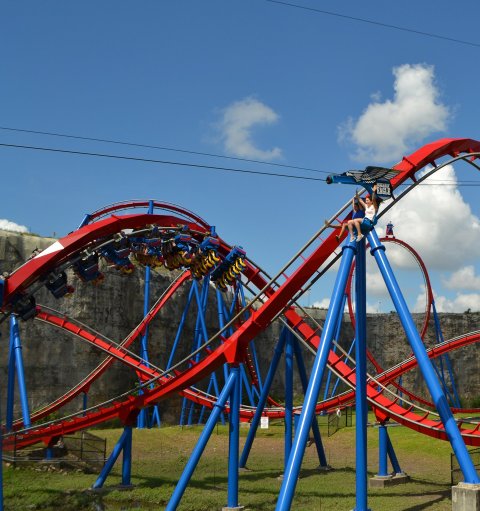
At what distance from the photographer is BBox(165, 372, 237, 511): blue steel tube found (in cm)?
981

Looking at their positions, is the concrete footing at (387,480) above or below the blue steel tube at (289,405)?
below

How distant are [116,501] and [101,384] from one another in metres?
→ 12.8

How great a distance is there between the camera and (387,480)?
520 inches

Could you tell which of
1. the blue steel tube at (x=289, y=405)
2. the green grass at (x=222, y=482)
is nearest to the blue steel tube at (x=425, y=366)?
the green grass at (x=222, y=482)

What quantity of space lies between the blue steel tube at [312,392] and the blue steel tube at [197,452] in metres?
2.93

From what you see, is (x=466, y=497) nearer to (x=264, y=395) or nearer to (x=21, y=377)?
(x=264, y=395)

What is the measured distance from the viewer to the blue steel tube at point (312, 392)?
7.26 m

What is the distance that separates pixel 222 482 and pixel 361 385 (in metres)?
5.62

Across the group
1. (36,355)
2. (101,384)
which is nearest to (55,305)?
(36,355)

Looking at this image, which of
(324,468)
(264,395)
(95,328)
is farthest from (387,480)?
(95,328)

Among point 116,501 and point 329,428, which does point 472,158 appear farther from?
point 329,428

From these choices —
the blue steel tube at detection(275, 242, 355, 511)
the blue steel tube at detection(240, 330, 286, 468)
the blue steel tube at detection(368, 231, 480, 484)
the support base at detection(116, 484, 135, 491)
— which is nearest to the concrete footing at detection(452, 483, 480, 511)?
the blue steel tube at detection(368, 231, 480, 484)

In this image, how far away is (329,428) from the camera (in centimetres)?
2253

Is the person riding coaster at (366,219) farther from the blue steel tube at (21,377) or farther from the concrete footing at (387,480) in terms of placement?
the blue steel tube at (21,377)
